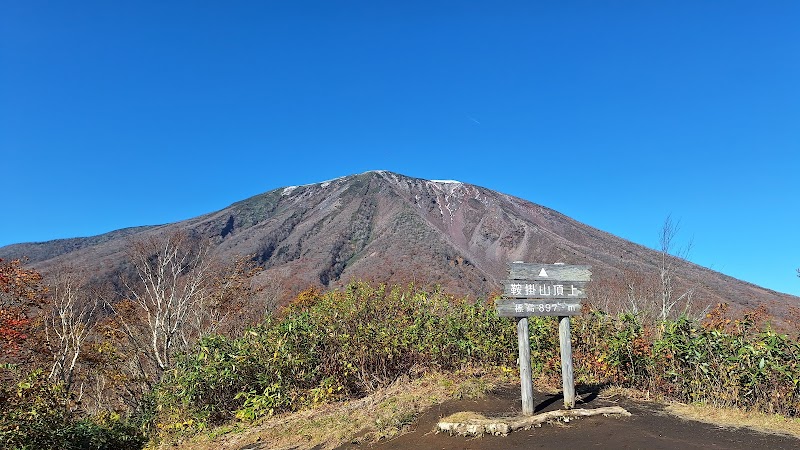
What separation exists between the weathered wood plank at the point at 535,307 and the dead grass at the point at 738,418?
5.63 ft

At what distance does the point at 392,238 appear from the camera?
8275cm

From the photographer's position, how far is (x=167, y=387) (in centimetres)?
795

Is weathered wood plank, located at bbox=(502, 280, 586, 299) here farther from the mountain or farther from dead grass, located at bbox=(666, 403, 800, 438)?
the mountain

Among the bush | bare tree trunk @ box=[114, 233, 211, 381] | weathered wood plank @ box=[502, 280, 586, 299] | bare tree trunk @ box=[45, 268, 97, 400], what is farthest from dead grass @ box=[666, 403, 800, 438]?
bare tree trunk @ box=[45, 268, 97, 400]

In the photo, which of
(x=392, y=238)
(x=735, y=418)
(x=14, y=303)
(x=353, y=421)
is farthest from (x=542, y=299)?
(x=392, y=238)

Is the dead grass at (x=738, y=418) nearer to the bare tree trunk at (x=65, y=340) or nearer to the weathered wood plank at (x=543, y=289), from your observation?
the weathered wood plank at (x=543, y=289)

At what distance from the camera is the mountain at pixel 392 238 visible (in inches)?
2709

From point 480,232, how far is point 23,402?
94.0m

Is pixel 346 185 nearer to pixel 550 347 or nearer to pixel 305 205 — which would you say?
pixel 305 205

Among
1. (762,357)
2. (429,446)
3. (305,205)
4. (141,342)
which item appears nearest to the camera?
(429,446)

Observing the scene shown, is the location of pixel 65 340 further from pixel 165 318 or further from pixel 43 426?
pixel 43 426

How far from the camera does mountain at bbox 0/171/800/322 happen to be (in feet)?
226

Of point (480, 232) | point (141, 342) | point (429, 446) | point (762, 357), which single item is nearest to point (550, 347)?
point (762, 357)

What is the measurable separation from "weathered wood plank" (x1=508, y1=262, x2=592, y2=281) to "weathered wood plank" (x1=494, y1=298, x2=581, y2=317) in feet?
0.95
